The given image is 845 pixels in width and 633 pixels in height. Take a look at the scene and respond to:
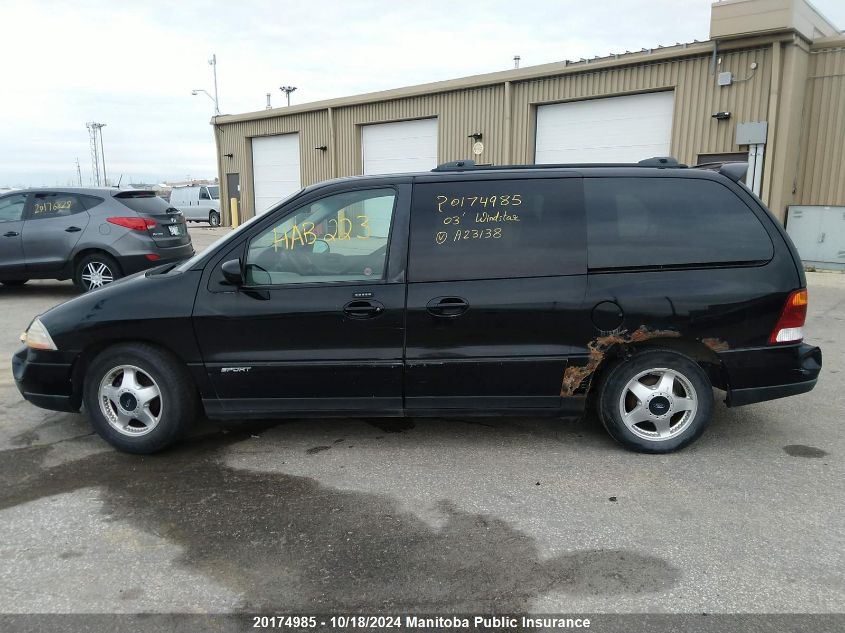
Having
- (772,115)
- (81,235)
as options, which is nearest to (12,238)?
(81,235)

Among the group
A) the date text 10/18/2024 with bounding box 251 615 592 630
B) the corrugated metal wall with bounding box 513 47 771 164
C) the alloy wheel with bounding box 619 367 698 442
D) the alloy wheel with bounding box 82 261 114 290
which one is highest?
the corrugated metal wall with bounding box 513 47 771 164

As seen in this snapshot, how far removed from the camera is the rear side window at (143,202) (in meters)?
9.65

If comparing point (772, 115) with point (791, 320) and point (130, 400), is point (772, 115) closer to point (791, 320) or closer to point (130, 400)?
point (791, 320)

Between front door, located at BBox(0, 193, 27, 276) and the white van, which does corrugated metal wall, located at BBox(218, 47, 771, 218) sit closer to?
the white van

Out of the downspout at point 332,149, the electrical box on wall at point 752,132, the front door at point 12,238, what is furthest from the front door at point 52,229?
the downspout at point 332,149

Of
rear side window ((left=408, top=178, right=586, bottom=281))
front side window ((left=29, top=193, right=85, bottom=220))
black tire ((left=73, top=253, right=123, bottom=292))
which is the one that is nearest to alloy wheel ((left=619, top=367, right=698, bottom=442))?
rear side window ((left=408, top=178, right=586, bottom=281))

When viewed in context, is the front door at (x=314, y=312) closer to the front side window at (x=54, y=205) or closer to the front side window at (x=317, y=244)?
the front side window at (x=317, y=244)

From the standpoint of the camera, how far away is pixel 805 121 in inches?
538

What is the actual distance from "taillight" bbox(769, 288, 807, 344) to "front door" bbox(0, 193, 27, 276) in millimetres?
9822

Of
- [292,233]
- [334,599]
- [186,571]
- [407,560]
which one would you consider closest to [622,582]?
[407,560]

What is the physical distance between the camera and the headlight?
409cm

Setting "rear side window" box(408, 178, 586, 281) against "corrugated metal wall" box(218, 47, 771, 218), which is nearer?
"rear side window" box(408, 178, 586, 281)

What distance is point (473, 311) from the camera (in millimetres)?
3855

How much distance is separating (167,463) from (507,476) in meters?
2.06
